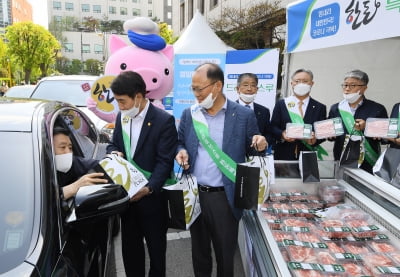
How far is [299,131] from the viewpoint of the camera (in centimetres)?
274

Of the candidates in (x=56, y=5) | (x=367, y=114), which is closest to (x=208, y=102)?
(x=367, y=114)

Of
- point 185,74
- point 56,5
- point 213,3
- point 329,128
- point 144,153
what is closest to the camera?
point 144,153

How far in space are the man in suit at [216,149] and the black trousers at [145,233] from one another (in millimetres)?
→ 270

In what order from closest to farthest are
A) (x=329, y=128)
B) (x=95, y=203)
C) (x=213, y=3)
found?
1. (x=95, y=203)
2. (x=329, y=128)
3. (x=213, y=3)

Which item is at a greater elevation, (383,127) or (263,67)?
(263,67)

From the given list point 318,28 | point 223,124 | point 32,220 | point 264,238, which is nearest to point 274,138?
point 318,28

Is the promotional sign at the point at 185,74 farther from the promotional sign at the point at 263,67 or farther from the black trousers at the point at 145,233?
the black trousers at the point at 145,233

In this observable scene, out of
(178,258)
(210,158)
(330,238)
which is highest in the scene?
(210,158)

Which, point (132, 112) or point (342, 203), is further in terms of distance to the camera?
point (342, 203)

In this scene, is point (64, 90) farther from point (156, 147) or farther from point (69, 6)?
point (69, 6)

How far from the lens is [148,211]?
2348 millimetres

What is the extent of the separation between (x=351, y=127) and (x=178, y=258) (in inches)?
83.3

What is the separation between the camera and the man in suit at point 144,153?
2.23m

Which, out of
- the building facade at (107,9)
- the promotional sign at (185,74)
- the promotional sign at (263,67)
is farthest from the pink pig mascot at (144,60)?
the building facade at (107,9)
